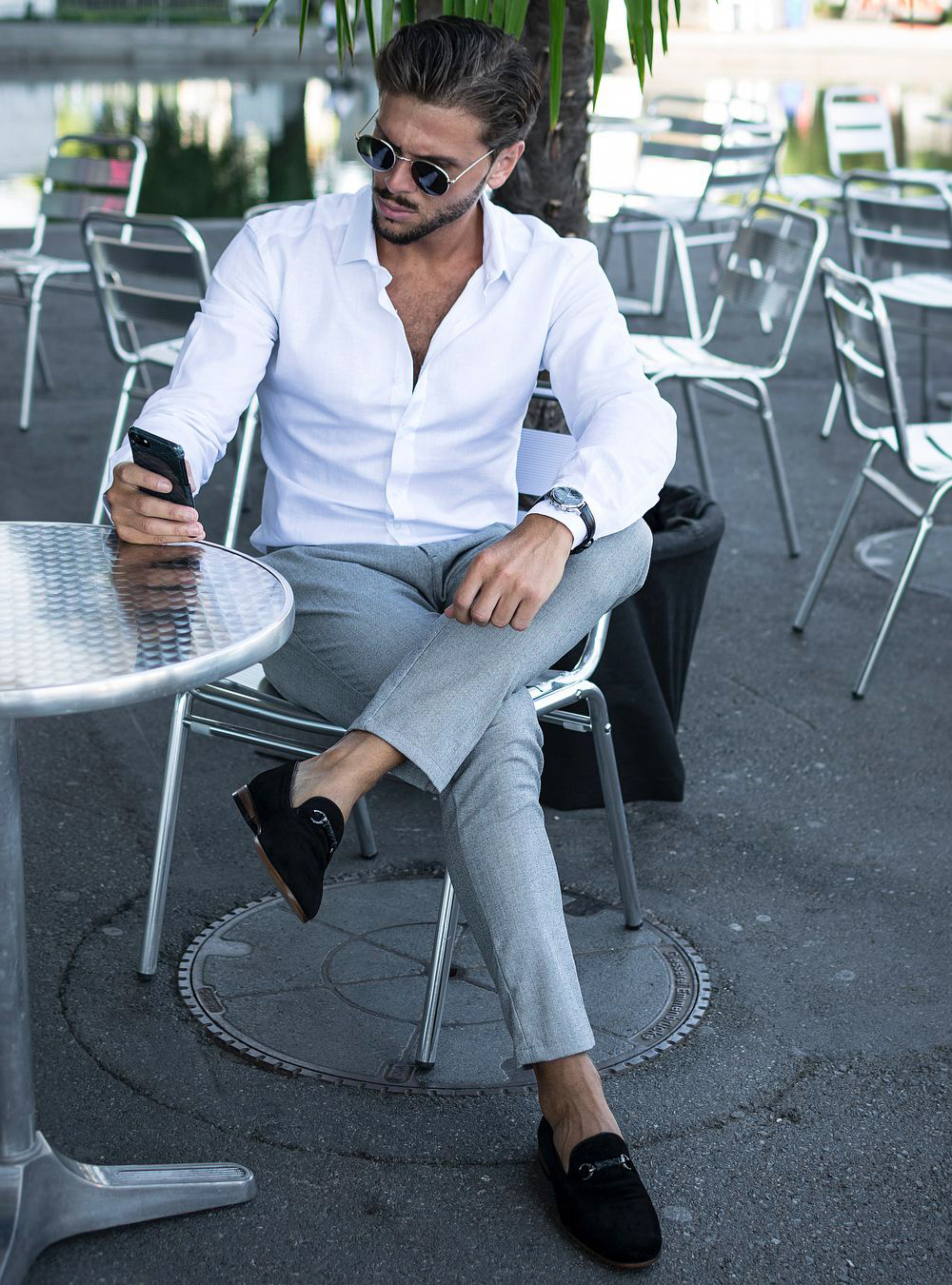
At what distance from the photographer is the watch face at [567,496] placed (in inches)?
89.8

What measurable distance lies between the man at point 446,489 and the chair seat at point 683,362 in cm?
181

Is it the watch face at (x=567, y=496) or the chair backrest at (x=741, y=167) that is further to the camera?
the chair backrest at (x=741, y=167)

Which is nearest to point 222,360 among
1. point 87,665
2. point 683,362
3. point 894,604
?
point 87,665

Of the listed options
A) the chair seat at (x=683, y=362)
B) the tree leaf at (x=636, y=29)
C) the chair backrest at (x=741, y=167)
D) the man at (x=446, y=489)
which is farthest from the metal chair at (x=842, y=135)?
the man at (x=446, y=489)

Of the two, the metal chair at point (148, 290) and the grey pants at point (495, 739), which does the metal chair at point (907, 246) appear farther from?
the grey pants at point (495, 739)

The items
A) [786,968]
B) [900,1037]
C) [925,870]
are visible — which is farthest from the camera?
[925,870]

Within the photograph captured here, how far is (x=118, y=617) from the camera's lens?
6.13 feet

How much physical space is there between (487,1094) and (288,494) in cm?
107

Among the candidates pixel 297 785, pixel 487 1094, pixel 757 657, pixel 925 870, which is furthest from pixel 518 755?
pixel 757 657

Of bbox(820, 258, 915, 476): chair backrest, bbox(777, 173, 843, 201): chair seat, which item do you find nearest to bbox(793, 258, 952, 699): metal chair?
bbox(820, 258, 915, 476): chair backrest

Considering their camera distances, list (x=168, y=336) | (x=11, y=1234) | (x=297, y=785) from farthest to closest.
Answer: (x=168, y=336) → (x=297, y=785) → (x=11, y=1234)

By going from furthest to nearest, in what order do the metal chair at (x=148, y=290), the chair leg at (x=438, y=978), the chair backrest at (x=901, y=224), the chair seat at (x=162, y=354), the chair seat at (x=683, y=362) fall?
1. the chair backrest at (x=901, y=224)
2. the chair seat at (x=162, y=354)
3. the chair seat at (x=683, y=362)
4. the metal chair at (x=148, y=290)
5. the chair leg at (x=438, y=978)

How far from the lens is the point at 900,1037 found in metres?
2.61

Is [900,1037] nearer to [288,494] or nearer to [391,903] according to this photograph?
[391,903]
